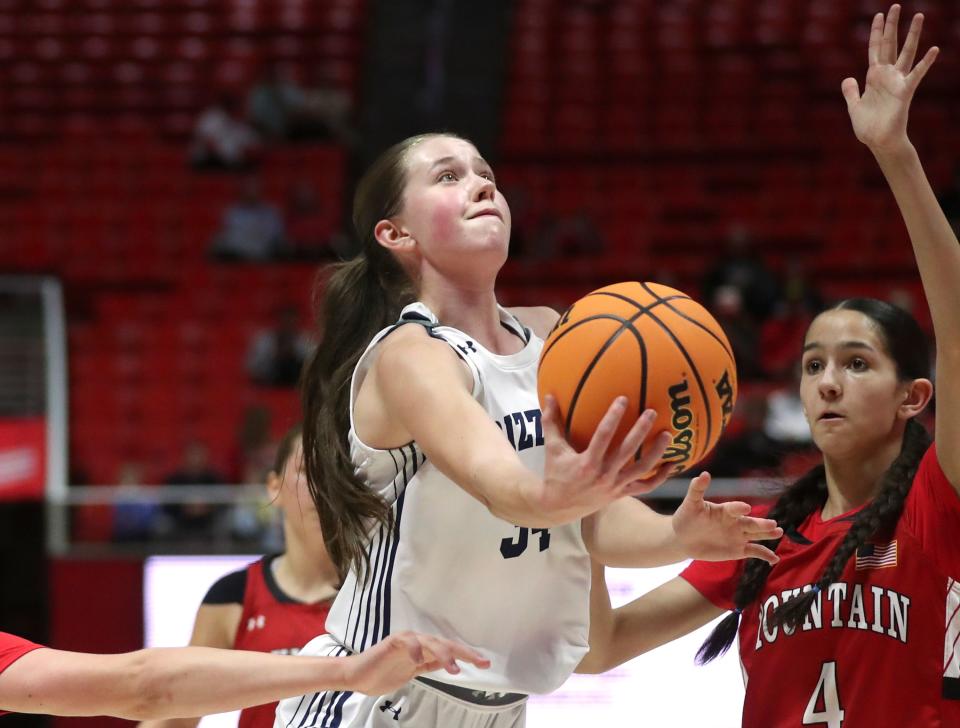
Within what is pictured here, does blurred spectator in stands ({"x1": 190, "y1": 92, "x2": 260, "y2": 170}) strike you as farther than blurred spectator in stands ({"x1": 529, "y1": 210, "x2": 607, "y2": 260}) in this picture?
Yes

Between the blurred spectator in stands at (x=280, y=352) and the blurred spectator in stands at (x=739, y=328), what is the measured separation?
3.32m

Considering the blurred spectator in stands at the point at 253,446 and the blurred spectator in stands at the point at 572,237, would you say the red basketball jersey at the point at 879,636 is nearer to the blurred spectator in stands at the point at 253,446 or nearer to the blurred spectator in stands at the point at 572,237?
Answer: the blurred spectator in stands at the point at 253,446

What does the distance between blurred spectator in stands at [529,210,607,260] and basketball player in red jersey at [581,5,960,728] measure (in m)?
9.22

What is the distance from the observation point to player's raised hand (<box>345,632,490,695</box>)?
7.75 ft

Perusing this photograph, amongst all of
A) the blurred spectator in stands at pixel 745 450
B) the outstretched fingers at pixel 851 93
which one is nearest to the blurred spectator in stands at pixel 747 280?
the blurred spectator in stands at pixel 745 450

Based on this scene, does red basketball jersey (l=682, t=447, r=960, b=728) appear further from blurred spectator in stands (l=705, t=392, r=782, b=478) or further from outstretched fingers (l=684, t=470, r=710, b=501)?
blurred spectator in stands (l=705, t=392, r=782, b=478)

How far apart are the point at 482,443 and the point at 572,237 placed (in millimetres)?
10359

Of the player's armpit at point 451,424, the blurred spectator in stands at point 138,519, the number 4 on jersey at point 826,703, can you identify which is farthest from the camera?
the blurred spectator in stands at point 138,519

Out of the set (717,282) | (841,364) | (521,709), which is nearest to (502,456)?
(521,709)

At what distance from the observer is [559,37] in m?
15.3

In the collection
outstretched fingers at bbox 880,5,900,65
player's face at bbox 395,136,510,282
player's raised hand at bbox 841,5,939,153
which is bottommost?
player's face at bbox 395,136,510,282

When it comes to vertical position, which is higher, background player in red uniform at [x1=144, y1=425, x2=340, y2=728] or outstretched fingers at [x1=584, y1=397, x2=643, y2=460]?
outstretched fingers at [x1=584, y1=397, x2=643, y2=460]

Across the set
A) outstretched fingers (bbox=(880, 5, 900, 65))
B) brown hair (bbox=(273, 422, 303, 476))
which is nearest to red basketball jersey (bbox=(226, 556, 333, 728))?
brown hair (bbox=(273, 422, 303, 476))

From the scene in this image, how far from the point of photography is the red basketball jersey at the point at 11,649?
251 centimetres
